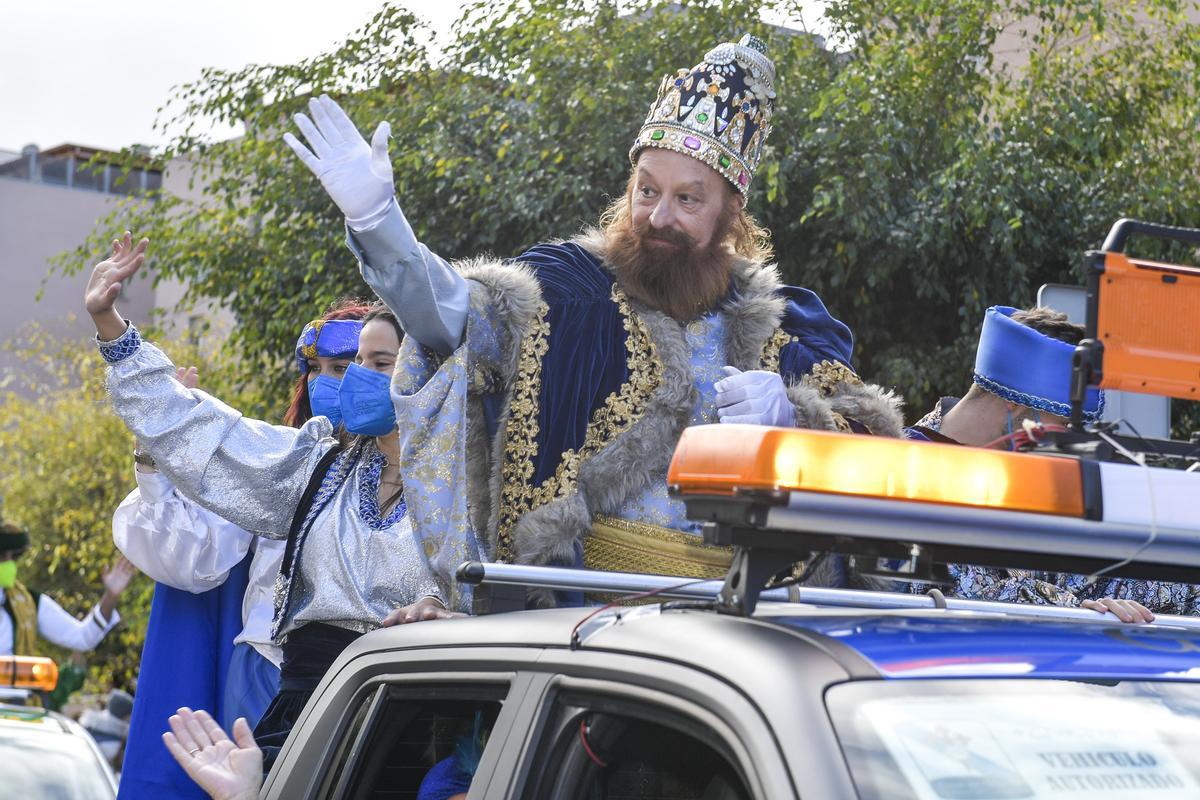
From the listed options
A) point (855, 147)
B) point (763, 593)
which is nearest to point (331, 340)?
point (763, 593)

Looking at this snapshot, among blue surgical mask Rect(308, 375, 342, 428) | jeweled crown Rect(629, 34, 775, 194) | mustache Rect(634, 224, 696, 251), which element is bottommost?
blue surgical mask Rect(308, 375, 342, 428)

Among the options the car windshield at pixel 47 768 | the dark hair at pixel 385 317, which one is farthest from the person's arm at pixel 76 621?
the dark hair at pixel 385 317

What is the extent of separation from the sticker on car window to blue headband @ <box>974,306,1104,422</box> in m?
2.29

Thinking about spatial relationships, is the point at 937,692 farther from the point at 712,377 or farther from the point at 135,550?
the point at 135,550

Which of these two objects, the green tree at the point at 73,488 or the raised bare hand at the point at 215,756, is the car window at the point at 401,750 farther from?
the green tree at the point at 73,488

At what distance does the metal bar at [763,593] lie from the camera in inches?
90.2

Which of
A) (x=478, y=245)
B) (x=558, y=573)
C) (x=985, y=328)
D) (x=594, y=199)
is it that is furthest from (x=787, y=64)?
(x=558, y=573)

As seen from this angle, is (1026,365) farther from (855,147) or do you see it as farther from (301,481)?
(855,147)

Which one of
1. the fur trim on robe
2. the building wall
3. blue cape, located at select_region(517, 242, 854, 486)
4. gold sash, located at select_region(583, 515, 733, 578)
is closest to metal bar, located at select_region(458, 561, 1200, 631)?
the fur trim on robe

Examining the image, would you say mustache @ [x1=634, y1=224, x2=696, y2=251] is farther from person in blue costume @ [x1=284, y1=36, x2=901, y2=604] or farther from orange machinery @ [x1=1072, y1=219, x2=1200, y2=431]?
orange machinery @ [x1=1072, y1=219, x2=1200, y2=431]

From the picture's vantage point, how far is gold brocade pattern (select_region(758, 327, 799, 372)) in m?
3.75

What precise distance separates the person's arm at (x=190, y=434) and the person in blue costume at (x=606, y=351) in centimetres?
95

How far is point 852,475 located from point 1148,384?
21.5 inches

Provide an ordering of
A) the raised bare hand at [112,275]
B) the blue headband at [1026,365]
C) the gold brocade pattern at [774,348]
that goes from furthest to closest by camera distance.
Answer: the raised bare hand at [112,275] → the blue headband at [1026,365] → the gold brocade pattern at [774,348]
